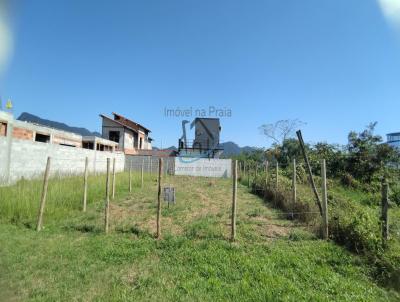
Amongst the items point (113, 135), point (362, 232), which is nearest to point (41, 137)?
Answer: point (113, 135)

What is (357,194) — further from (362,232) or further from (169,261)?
(169,261)

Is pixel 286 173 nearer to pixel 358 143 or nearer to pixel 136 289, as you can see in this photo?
pixel 358 143

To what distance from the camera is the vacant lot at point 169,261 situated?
3029 millimetres

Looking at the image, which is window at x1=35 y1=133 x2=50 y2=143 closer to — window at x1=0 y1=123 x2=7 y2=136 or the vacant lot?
window at x1=0 y1=123 x2=7 y2=136

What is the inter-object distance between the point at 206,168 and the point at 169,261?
19.5 meters

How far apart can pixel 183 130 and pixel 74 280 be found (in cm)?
2364

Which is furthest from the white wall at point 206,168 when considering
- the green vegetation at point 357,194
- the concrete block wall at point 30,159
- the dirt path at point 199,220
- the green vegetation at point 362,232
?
the green vegetation at point 362,232

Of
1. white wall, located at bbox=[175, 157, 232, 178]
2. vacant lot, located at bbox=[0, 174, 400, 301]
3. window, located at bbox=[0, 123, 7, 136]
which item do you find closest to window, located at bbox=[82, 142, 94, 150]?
white wall, located at bbox=[175, 157, 232, 178]

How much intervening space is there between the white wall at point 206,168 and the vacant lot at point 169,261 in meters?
16.9

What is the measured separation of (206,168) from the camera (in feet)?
76.7

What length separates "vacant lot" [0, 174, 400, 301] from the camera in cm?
303

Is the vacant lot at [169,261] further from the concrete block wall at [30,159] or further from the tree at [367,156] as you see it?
the tree at [367,156]

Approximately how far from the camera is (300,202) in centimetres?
666

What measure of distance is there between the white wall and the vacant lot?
16945 millimetres
